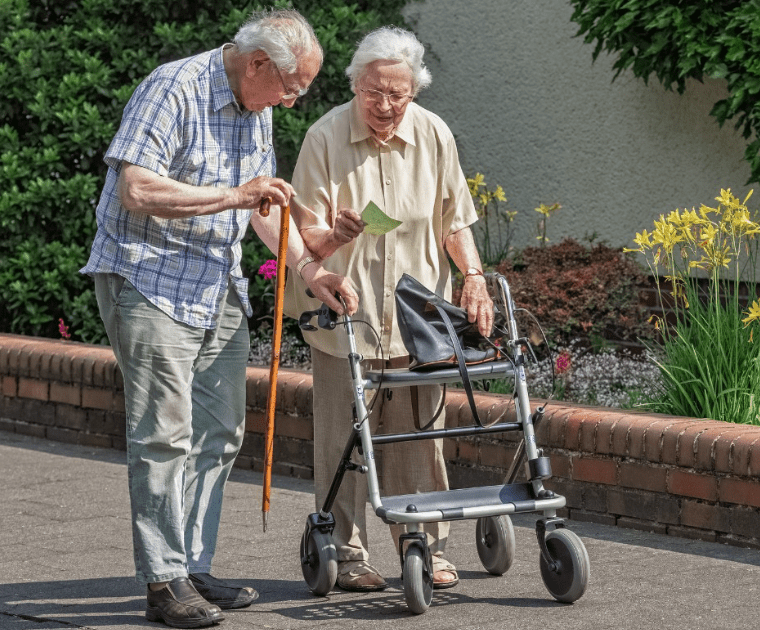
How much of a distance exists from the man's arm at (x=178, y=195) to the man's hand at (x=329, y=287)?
45cm

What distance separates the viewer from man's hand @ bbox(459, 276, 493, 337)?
16.0 feet

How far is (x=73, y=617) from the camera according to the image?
4.66 metres

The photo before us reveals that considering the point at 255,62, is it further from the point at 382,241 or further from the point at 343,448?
the point at 343,448

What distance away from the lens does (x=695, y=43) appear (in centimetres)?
768

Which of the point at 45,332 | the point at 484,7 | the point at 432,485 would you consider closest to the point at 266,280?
the point at 45,332

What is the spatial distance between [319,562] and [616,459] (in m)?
1.70

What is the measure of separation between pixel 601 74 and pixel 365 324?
4.18 m

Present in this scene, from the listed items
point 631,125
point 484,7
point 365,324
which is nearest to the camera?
point 365,324

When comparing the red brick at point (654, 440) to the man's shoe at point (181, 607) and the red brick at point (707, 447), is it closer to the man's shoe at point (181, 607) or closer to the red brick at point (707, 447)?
the red brick at point (707, 447)

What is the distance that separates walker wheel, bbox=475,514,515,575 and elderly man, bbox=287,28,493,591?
145 mm

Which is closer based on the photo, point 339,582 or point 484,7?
point 339,582

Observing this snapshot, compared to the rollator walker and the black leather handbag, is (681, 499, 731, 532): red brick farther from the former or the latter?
the black leather handbag

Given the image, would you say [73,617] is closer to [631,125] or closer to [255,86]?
[255,86]

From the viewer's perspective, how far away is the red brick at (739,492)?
5.55 metres
